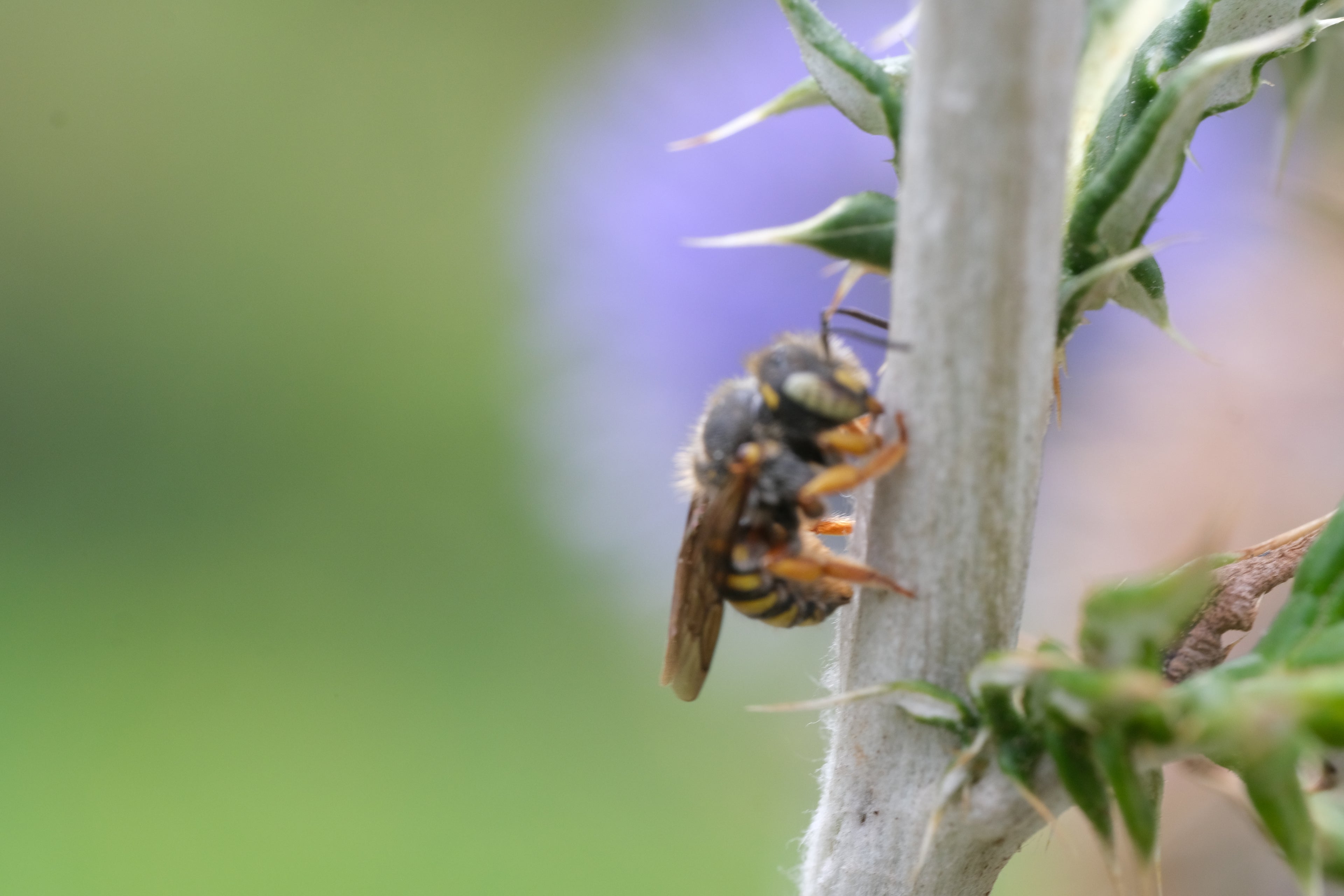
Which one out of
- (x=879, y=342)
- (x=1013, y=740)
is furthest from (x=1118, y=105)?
(x=1013, y=740)

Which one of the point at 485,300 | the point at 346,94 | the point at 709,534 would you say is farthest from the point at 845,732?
the point at 346,94

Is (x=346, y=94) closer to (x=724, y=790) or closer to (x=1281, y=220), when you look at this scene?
(x=724, y=790)

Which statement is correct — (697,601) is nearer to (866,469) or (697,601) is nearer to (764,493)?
(764,493)

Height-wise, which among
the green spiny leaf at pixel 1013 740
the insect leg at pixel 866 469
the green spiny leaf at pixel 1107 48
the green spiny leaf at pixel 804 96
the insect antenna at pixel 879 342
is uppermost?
the green spiny leaf at pixel 804 96

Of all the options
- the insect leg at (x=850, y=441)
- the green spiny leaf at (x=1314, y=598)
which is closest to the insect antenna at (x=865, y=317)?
the insect leg at (x=850, y=441)

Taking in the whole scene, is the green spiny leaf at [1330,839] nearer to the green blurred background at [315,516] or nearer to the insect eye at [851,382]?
the insect eye at [851,382]

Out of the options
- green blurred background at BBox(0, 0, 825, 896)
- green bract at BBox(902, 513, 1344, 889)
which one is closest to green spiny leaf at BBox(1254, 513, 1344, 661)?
green bract at BBox(902, 513, 1344, 889)
